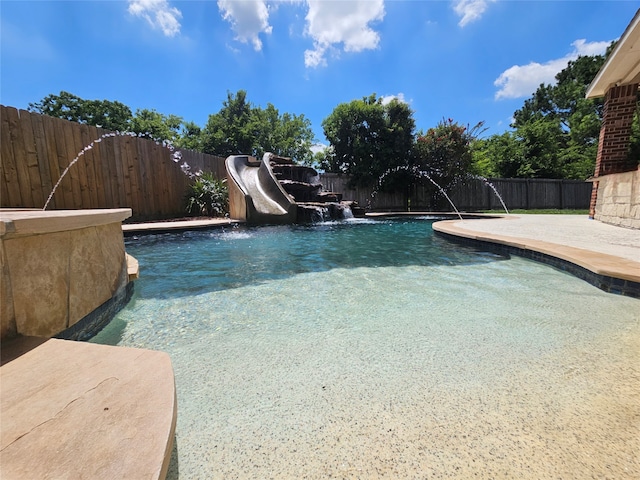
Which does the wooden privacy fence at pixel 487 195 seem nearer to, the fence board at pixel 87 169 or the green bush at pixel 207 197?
the green bush at pixel 207 197

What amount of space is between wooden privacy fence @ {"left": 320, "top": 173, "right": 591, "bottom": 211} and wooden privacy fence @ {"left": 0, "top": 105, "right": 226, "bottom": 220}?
767 cm

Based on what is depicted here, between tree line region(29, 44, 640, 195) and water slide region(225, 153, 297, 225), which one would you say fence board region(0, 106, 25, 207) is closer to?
water slide region(225, 153, 297, 225)

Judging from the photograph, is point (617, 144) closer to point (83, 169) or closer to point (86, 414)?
point (86, 414)

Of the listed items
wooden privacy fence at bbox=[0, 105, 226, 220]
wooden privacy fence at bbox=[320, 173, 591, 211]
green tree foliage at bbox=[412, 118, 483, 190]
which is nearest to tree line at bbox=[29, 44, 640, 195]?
green tree foliage at bbox=[412, 118, 483, 190]

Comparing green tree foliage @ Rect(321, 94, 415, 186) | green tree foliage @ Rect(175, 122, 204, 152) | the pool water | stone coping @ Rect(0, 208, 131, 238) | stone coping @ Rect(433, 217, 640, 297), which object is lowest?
the pool water

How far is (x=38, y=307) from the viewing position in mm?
1295

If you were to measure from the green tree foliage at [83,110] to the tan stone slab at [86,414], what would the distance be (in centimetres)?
2462

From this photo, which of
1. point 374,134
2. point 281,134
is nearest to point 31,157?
point 374,134

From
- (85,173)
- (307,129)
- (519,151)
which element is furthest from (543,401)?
(307,129)

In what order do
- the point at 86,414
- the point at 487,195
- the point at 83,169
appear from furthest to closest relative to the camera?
the point at 487,195
the point at 83,169
the point at 86,414

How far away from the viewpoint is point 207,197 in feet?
30.4

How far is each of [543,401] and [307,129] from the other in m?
26.8

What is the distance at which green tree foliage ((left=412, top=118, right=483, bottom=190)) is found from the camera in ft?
40.8

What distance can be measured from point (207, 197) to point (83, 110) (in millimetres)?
19190
